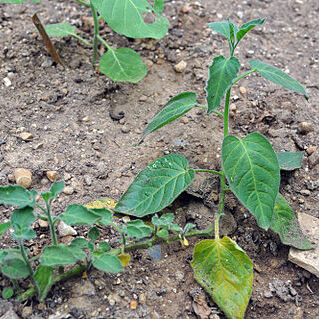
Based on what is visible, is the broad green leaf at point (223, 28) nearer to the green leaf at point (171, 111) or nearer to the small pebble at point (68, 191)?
the green leaf at point (171, 111)

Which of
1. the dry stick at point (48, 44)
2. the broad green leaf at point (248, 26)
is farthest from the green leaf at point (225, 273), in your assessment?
the dry stick at point (48, 44)

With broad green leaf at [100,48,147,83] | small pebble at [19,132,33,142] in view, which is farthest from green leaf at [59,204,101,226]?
broad green leaf at [100,48,147,83]

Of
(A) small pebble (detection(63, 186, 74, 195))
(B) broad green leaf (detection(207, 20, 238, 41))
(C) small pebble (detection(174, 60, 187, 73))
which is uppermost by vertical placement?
(B) broad green leaf (detection(207, 20, 238, 41))

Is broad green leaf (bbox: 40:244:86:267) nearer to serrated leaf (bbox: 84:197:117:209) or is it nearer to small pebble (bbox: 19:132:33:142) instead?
serrated leaf (bbox: 84:197:117:209)

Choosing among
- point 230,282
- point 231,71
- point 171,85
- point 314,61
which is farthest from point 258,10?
point 230,282

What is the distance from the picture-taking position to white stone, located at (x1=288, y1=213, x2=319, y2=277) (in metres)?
2.26

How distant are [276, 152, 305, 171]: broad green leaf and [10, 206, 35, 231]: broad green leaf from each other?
1379 millimetres

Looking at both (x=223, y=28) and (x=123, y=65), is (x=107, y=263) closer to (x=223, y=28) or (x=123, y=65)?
(x=223, y=28)

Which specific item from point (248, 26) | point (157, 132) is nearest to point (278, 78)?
point (248, 26)

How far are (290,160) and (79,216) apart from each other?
1.27 m

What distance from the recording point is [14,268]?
1867 mm

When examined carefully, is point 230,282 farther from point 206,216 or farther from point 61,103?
point 61,103

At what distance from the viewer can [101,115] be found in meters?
2.96

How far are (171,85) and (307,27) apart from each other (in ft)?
4.61
